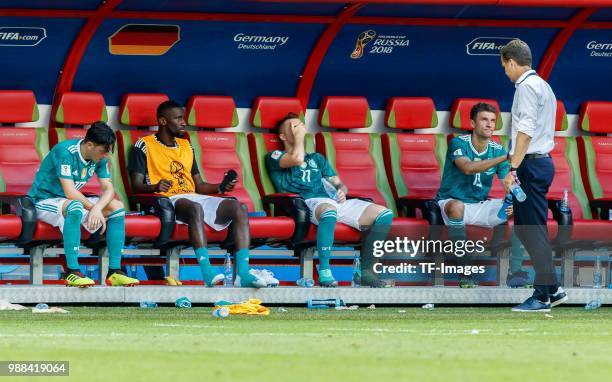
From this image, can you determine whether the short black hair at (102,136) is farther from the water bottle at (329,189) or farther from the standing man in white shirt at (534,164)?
the standing man in white shirt at (534,164)

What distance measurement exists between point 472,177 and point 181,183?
2.58 metres

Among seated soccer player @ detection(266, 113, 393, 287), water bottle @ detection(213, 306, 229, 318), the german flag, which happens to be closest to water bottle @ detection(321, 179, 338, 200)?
seated soccer player @ detection(266, 113, 393, 287)

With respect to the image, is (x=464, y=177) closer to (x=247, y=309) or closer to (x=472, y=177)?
(x=472, y=177)

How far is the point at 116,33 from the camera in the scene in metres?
12.8

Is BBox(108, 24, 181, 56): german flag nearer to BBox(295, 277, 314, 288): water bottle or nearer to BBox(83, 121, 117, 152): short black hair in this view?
BBox(83, 121, 117, 152): short black hair

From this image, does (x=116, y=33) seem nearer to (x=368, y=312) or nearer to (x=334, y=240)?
(x=334, y=240)

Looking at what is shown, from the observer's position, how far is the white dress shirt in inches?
399

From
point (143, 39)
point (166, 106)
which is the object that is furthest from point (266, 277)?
point (143, 39)

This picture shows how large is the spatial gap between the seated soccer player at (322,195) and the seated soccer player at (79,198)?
5.68ft

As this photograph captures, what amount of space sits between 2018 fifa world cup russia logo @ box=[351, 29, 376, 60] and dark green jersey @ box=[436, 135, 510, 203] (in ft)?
5.05

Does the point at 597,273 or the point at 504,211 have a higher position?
the point at 504,211

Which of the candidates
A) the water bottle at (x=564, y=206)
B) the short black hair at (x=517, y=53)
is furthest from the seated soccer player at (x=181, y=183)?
the water bottle at (x=564, y=206)

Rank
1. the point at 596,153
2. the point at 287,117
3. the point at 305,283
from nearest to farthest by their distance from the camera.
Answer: the point at 305,283, the point at 287,117, the point at 596,153

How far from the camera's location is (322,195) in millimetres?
12555
